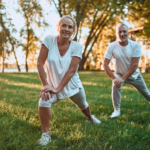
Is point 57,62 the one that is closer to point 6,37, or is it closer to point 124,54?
point 124,54

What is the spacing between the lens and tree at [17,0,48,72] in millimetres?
24797

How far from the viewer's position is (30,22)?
28.3 metres

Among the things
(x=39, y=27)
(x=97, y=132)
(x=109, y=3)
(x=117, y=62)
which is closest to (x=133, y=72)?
→ (x=117, y=62)

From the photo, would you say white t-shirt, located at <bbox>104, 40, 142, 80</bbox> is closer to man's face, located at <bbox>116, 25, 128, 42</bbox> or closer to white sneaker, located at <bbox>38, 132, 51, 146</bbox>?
man's face, located at <bbox>116, 25, 128, 42</bbox>

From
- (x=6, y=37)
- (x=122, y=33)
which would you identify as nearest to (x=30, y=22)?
(x=6, y=37)

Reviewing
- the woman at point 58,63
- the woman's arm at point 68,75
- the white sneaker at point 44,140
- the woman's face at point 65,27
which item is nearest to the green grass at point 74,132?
the white sneaker at point 44,140

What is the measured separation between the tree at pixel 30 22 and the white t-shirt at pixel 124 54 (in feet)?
74.2

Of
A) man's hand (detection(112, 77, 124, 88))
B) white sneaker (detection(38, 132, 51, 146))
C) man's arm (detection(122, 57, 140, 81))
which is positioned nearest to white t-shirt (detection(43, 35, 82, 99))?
white sneaker (detection(38, 132, 51, 146))

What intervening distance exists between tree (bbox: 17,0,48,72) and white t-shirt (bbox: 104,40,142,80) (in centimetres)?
2262

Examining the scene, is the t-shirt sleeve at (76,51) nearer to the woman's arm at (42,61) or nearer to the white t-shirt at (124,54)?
the woman's arm at (42,61)

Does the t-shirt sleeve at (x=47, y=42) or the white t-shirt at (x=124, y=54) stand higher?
the t-shirt sleeve at (x=47, y=42)

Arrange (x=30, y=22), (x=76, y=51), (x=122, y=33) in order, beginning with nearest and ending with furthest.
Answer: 1. (x=76, y=51)
2. (x=122, y=33)
3. (x=30, y=22)

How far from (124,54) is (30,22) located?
26.8 metres

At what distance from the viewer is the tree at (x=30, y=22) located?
24.8m
